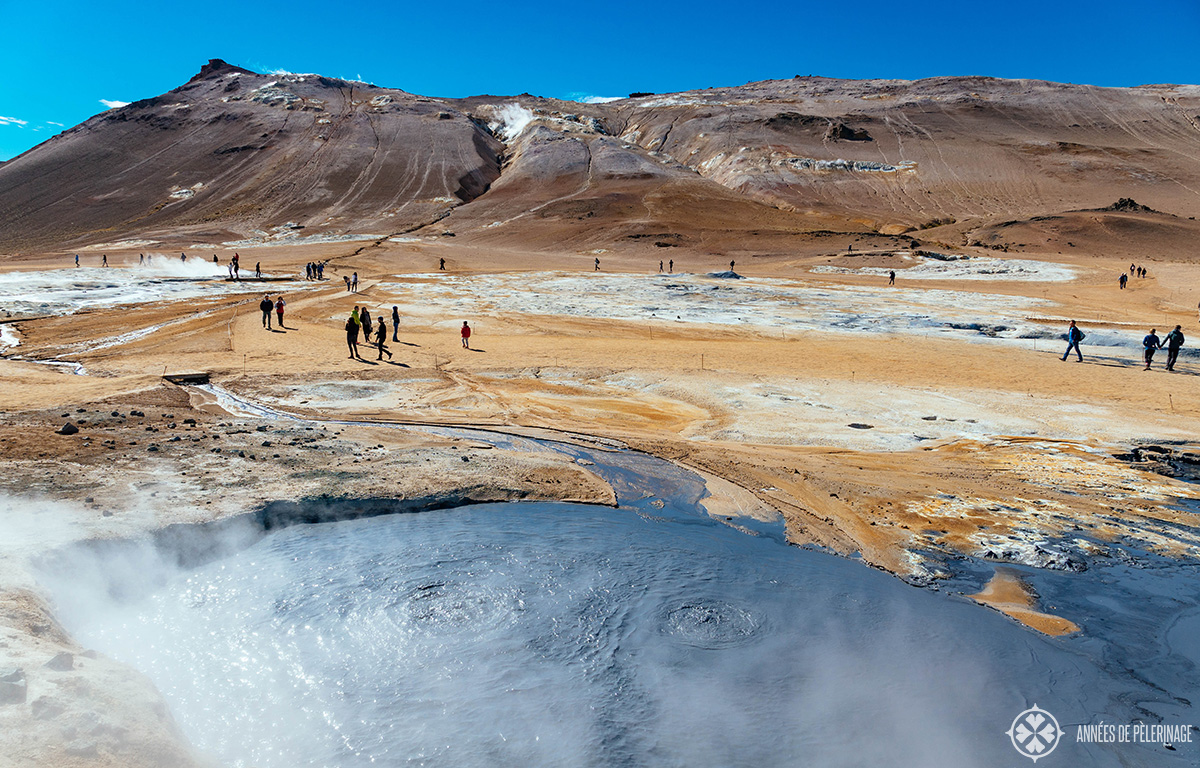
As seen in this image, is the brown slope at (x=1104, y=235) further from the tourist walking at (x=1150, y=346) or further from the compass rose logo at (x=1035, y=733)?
the compass rose logo at (x=1035, y=733)

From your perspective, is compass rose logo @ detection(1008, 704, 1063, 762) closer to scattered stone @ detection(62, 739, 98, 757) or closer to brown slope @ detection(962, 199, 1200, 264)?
scattered stone @ detection(62, 739, 98, 757)

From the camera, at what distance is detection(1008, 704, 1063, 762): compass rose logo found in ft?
19.4

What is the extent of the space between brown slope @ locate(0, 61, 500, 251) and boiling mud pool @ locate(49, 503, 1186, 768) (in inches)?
2821

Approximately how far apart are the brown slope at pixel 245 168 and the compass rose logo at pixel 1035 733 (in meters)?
75.5

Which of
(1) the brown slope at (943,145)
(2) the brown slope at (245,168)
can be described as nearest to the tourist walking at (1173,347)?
(1) the brown slope at (943,145)

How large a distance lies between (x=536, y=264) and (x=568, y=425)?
4530cm

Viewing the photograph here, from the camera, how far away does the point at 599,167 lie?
95250 millimetres

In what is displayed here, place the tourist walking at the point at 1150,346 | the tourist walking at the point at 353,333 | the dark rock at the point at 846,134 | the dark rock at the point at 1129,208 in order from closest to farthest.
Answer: the tourist walking at the point at 1150,346 < the tourist walking at the point at 353,333 < the dark rock at the point at 1129,208 < the dark rock at the point at 846,134

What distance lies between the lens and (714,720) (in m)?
6.12

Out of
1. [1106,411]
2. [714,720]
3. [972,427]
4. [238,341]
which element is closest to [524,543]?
[714,720]

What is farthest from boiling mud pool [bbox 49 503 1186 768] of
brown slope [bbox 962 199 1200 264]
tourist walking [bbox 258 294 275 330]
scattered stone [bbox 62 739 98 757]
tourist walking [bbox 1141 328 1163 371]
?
brown slope [bbox 962 199 1200 264]

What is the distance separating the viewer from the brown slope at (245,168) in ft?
260

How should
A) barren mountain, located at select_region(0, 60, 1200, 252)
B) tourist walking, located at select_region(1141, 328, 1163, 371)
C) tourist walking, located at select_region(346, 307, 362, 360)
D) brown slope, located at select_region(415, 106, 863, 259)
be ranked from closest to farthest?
tourist walking, located at select_region(1141, 328, 1163, 371) → tourist walking, located at select_region(346, 307, 362, 360) → brown slope, located at select_region(415, 106, 863, 259) → barren mountain, located at select_region(0, 60, 1200, 252)

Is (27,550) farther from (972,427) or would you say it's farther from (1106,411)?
(1106,411)
